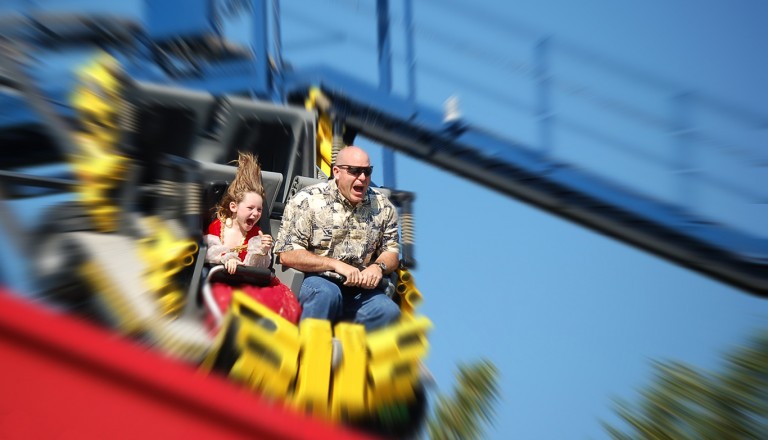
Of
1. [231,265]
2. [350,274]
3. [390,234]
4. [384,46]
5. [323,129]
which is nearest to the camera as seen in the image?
[231,265]

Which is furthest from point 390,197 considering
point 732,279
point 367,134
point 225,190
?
point 732,279

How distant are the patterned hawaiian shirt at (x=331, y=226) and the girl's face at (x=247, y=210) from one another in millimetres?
124

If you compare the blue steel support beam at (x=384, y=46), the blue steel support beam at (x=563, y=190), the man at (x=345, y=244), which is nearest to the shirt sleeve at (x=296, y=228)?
the man at (x=345, y=244)

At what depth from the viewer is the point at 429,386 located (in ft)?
11.1

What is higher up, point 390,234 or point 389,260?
point 390,234

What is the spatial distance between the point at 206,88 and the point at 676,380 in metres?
3.54

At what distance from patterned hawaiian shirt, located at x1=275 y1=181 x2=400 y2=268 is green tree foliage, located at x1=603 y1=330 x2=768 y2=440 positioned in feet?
6.03

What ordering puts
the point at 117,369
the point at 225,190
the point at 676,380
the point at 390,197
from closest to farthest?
1. the point at 117,369
2. the point at 225,190
3. the point at 390,197
4. the point at 676,380

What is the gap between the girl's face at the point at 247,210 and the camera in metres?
3.88

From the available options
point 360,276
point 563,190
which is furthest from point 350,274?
point 563,190

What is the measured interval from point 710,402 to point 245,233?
2557mm

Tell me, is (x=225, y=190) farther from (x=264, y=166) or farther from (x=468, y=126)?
(x=468, y=126)

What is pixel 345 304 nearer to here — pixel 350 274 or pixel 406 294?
pixel 350 274

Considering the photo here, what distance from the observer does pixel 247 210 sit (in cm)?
388
